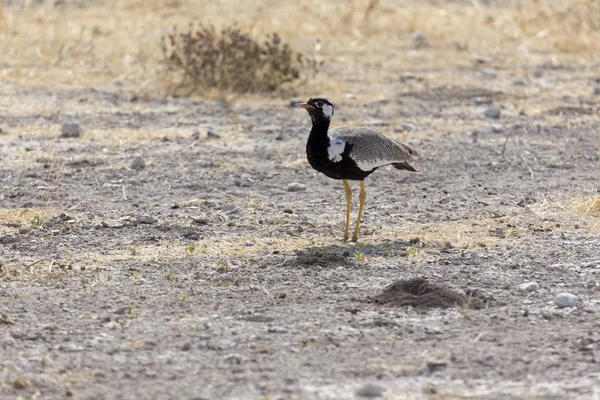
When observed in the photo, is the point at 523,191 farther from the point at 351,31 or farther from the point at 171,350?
the point at 351,31

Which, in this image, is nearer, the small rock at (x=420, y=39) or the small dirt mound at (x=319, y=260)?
the small dirt mound at (x=319, y=260)

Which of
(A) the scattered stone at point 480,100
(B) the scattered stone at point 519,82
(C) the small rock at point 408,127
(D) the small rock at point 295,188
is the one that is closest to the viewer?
(D) the small rock at point 295,188

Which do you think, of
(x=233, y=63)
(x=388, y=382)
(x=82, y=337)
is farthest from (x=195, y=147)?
(x=388, y=382)

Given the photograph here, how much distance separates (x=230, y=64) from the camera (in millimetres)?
11414

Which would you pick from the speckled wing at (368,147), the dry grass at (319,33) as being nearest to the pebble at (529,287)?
the speckled wing at (368,147)

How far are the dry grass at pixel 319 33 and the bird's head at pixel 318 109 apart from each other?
5.11 metres

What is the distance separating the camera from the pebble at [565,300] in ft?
18.6

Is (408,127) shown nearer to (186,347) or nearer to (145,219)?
(145,219)

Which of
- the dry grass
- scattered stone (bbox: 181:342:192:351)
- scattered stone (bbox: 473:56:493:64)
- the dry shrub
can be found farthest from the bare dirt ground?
scattered stone (bbox: 473:56:493:64)

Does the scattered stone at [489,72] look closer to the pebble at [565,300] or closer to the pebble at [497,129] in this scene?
the pebble at [497,129]

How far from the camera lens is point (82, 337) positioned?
510 centimetres

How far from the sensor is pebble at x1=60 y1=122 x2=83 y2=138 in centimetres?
988

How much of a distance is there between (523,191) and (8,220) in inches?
150

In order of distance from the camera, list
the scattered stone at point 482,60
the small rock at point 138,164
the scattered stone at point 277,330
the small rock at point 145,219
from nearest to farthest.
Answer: the scattered stone at point 277,330, the small rock at point 145,219, the small rock at point 138,164, the scattered stone at point 482,60
